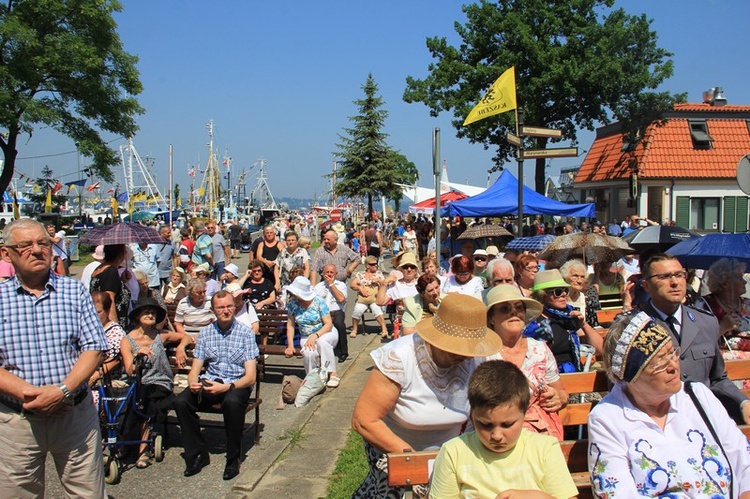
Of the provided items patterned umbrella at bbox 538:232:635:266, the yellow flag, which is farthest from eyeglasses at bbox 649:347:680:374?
the yellow flag

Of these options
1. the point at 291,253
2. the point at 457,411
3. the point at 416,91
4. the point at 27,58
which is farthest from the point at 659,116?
the point at 457,411

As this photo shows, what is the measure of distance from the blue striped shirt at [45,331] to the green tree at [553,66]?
25.5 meters

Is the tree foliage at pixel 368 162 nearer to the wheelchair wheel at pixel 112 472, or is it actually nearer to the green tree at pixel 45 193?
the green tree at pixel 45 193

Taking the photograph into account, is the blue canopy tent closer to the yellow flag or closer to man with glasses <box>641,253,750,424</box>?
the yellow flag

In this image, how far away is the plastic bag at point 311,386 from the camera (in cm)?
766

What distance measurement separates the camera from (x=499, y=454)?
2.82 m

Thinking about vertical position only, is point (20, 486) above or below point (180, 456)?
above

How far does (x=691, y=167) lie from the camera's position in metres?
30.0

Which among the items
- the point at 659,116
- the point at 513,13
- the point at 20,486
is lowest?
the point at 20,486

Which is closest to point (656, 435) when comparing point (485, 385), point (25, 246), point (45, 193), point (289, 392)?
point (485, 385)

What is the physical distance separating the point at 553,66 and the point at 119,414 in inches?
996

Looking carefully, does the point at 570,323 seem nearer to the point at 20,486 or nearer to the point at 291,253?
the point at 20,486

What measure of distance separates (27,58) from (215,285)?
23.2m

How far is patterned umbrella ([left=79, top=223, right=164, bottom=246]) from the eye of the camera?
25.0ft
